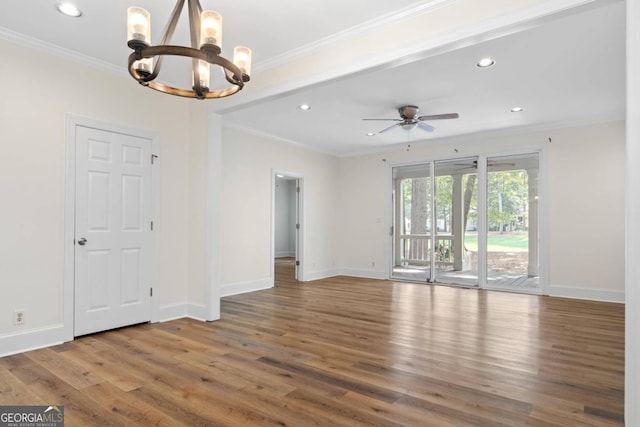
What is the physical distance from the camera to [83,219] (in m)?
3.77

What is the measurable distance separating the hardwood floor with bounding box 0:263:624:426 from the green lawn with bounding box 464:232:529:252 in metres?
1.99

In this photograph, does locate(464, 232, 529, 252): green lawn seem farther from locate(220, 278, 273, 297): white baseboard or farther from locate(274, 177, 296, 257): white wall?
locate(274, 177, 296, 257): white wall

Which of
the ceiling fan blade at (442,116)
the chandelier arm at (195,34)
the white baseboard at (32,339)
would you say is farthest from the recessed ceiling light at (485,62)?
the white baseboard at (32,339)

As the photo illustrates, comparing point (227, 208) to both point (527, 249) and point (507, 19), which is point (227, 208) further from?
point (527, 249)

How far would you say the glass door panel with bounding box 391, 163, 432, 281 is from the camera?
25.2ft

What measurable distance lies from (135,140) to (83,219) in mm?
1067

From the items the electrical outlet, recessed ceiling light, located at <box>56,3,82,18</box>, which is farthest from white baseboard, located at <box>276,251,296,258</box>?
recessed ceiling light, located at <box>56,3,82,18</box>

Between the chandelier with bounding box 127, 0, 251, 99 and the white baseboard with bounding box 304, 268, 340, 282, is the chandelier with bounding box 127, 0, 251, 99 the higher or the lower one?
the higher one

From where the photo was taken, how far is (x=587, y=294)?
5.83 m

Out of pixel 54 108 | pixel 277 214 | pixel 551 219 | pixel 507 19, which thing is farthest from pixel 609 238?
pixel 277 214

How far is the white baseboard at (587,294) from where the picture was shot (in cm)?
560

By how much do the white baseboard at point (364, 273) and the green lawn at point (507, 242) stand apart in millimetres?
2045

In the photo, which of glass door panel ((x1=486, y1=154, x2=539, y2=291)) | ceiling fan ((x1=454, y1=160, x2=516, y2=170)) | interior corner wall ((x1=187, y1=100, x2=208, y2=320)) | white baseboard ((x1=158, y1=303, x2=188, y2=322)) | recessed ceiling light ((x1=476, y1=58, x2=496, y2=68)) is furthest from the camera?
ceiling fan ((x1=454, y1=160, x2=516, y2=170))

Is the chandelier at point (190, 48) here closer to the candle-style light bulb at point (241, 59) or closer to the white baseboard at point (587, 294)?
the candle-style light bulb at point (241, 59)
